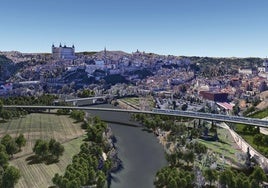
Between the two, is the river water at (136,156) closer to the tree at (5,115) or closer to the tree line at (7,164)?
the tree line at (7,164)

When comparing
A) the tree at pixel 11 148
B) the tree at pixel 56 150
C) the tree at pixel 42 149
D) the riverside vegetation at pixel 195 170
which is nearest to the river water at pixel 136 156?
the riverside vegetation at pixel 195 170

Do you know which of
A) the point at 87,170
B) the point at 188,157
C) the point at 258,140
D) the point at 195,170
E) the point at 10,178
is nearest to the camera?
the point at 10,178

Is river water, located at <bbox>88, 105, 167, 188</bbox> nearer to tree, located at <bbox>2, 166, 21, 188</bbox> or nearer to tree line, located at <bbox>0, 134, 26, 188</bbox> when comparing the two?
tree, located at <bbox>2, 166, 21, 188</bbox>

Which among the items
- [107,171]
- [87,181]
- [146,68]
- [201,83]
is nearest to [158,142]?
[107,171]

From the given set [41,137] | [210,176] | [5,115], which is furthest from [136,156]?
[5,115]

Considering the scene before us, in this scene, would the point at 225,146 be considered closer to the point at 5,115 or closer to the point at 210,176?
the point at 210,176

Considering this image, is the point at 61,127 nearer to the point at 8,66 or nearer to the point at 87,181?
the point at 87,181

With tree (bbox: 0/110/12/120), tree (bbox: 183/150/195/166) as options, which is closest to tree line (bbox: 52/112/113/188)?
tree (bbox: 183/150/195/166)
